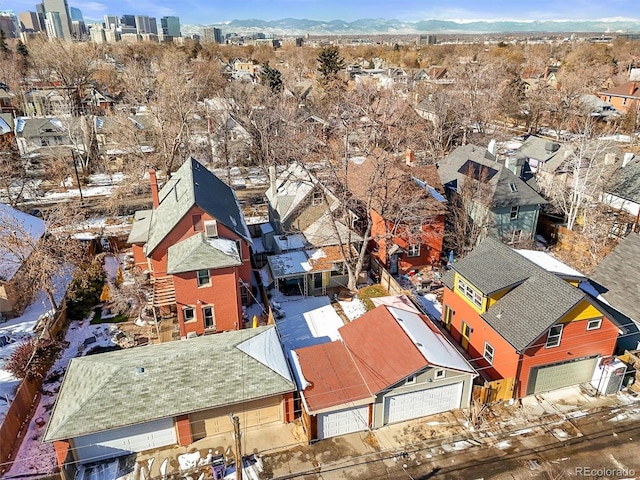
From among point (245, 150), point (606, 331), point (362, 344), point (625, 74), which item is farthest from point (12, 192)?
A: point (625, 74)

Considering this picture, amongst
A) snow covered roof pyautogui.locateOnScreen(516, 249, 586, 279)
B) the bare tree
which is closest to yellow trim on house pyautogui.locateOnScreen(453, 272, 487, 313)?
snow covered roof pyautogui.locateOnScreen(516, 249, 586, 279)

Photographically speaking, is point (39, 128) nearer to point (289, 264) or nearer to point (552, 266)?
A: point (289, 264)

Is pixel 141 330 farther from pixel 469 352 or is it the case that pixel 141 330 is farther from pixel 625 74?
pixel 625 74

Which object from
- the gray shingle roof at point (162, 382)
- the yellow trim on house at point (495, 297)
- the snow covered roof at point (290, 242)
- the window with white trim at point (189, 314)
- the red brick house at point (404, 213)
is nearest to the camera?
the gray shingle roof at point (162, 382)

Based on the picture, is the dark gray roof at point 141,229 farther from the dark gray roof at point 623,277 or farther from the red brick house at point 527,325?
the dark gray roof at point 623,277

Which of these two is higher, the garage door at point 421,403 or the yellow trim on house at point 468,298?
the yellow trim on house at point 468,298

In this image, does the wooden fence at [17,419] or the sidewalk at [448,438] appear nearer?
the wooden fence at [17,419]

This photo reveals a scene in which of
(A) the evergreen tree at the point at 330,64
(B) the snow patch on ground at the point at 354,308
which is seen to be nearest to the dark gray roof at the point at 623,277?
(B) the snow patch on ground at the point at 354,308
